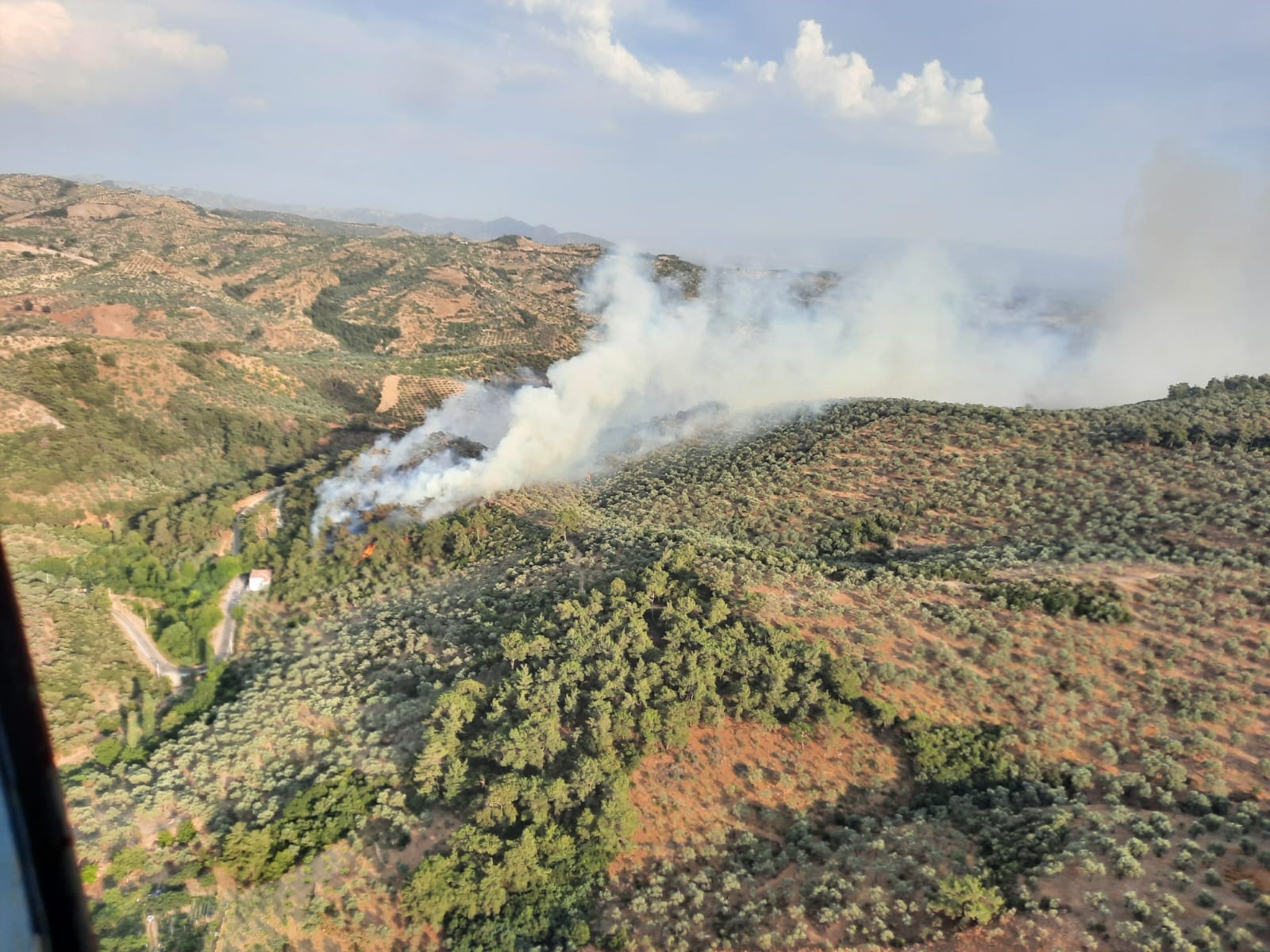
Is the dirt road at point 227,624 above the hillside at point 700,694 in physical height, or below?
below

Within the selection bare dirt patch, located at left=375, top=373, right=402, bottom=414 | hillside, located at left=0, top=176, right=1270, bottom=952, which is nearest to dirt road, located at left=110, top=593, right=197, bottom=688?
hillside, located at left=0, top=176, right=1270, bottom=952

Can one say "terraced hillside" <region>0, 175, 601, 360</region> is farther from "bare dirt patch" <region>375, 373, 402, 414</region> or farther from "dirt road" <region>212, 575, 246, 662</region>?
"dirt road" <region>212, 575, 246, 662</region>

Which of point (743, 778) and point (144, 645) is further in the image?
point (144, 645)

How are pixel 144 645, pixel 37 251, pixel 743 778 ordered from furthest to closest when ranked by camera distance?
pixel 37 251 < pixel 144 645 < pixel 743 778

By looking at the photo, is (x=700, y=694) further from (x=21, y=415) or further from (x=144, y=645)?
(x=21, y=415)

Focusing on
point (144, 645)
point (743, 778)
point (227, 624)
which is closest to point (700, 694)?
point (743, 778)

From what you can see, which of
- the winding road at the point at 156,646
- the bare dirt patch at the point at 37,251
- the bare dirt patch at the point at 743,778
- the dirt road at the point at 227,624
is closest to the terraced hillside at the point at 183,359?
the bare dirt patch at the point at 37,251

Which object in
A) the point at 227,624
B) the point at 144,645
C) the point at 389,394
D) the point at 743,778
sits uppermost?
the point at 389,394

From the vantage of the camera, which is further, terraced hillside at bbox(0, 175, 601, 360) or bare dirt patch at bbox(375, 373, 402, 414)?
terraced hillside at bbox(0, 175, 601, 360)

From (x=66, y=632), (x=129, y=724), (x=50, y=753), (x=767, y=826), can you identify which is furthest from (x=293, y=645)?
(x=50, y=753)

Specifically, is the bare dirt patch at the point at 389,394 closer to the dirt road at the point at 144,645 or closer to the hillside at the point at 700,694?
the hillside at the point at 700,694
